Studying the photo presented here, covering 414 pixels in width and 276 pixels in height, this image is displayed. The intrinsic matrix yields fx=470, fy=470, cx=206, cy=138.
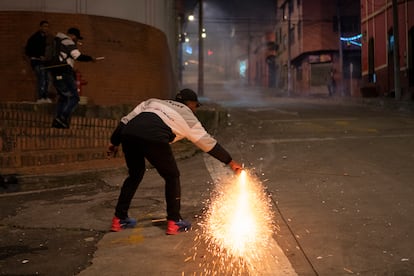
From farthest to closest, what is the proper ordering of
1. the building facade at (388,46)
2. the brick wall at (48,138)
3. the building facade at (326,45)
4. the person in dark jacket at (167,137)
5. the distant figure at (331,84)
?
the building facade at (326,45) < the distant figure at (331,84) < the building facade at (388,46) < the brick wall at (48,138) < the person in dark jacket at (167,137)

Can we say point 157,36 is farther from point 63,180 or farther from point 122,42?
point 63,180

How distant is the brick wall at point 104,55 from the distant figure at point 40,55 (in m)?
0.66

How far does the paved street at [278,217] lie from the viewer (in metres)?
3.70

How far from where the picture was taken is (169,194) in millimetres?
4465

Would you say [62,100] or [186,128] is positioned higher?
[62,100]

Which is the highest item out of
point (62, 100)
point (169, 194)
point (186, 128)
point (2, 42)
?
point (2, 42)

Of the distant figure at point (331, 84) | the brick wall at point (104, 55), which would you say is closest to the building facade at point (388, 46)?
the distant figure at point (331, 84)

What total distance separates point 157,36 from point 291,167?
20.7ft

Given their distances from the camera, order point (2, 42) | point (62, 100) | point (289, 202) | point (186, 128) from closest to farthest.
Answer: point (186, 128)
point (289, 202)
point (62, 100)
point (2, 42)

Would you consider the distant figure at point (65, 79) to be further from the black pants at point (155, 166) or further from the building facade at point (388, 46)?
the building facade at point (388, 46)

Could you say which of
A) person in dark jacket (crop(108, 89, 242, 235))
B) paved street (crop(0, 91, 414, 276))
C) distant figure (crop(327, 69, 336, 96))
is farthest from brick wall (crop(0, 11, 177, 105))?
distant figure (crop(327, 69, 336, 96))

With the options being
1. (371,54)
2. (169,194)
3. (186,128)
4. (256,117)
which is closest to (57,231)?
(169,194)

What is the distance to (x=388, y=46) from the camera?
2348 cm

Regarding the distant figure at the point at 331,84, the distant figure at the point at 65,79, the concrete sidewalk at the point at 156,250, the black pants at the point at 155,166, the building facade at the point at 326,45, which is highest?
the building facade at the point at 326,45
